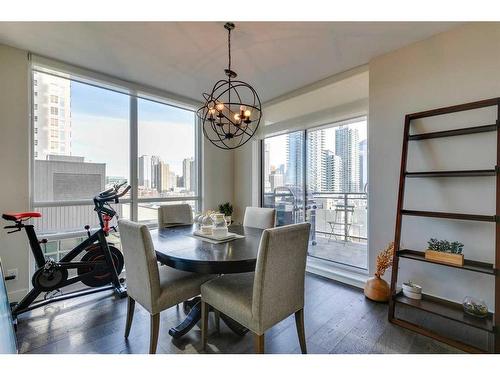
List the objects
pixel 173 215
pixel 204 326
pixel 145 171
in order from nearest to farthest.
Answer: pixel 204 326 → pixel 173 215 → pixel 145 171

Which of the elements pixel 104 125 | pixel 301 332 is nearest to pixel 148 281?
pixel 301 332

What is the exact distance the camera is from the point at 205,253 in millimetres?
1660

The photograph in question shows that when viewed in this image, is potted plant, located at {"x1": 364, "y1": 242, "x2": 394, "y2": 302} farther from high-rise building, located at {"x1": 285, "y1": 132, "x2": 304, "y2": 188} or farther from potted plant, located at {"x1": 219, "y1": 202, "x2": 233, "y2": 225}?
potted plant, located at {"x1": 219, "y1": 202, "x2": 233, "y2": 225}

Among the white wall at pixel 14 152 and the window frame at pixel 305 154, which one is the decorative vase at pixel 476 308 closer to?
the window frame at pixel 305 154

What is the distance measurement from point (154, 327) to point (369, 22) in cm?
299

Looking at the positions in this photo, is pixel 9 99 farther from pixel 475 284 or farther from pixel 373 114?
pixel 475 284

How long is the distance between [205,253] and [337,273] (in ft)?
6.99

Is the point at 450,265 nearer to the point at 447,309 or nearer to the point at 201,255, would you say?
the point at 447,309

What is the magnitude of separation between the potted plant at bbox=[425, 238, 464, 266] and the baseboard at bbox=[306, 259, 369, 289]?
0.97m

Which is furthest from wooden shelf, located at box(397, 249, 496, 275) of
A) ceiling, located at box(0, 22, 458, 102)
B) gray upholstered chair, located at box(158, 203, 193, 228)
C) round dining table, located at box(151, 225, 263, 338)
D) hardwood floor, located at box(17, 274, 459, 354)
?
gray upholstered chair, located at box(158, 203, 193, 228)

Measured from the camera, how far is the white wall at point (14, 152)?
7.91ft

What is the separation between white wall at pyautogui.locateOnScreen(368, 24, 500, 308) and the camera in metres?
2.03
